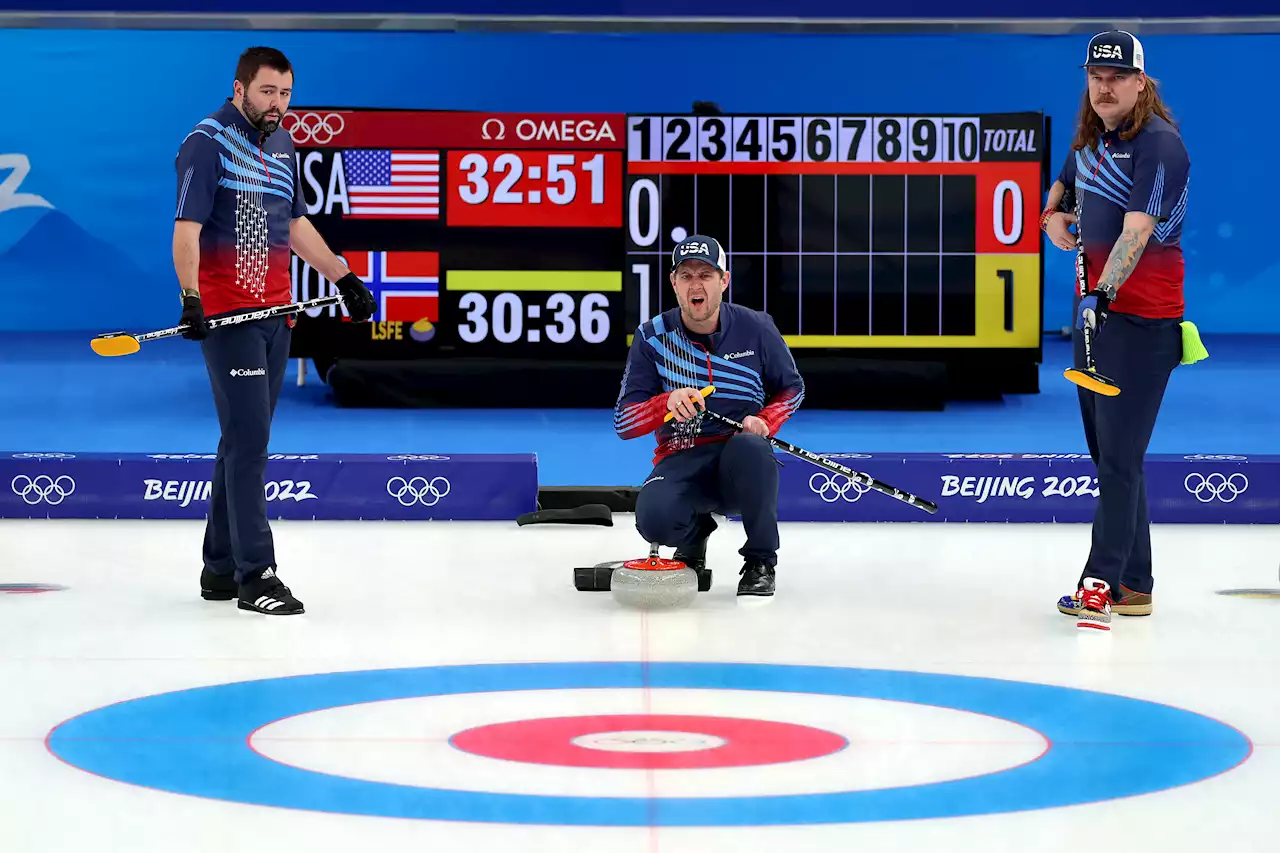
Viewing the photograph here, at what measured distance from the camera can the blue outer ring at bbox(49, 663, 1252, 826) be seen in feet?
9.77

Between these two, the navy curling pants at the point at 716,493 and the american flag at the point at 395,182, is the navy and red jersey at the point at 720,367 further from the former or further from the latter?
the american flag at the point at 395,182

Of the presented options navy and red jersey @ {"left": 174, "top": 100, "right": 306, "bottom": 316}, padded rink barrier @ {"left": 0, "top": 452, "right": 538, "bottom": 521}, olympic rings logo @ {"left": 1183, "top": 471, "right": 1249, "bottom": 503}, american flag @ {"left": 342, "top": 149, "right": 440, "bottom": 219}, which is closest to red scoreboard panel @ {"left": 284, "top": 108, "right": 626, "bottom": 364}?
american flag @ {"left": 342, "top": 149, "right": 440, "bottom": 219}

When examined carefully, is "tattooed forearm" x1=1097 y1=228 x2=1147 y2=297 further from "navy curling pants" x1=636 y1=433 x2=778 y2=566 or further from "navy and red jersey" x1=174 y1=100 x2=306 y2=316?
"navy and red jersey" x1=174 y1=100 x2=306 y2=316

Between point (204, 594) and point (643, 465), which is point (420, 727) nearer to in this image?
point (204, 594)

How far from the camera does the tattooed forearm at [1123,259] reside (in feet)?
15.0

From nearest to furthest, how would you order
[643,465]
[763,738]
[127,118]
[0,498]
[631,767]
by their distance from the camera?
[631,767] < [763,738] < [0,498] < [643,465] < [127,118]

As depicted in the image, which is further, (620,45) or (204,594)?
(620,45)

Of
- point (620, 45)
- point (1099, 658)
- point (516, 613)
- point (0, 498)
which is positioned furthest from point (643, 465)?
point (620, 45)

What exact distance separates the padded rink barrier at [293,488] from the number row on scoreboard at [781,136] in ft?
15.6

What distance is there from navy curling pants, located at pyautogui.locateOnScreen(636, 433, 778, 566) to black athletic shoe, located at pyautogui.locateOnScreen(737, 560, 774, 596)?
0.03 meters

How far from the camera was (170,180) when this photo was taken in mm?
18141

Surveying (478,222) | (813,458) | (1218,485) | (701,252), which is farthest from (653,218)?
(701,252)

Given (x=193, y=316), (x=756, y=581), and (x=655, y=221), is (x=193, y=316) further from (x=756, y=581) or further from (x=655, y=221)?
(x=655, y=221)

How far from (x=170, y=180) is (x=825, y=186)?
922 centimetres
